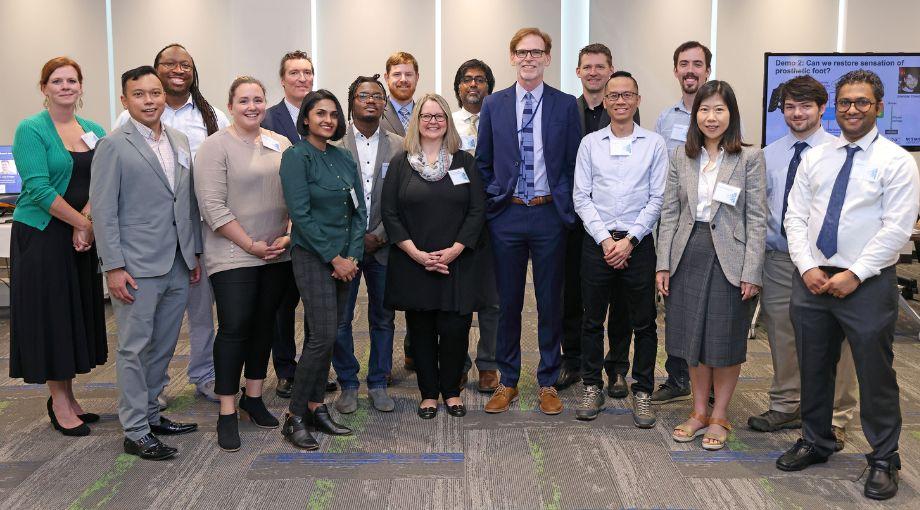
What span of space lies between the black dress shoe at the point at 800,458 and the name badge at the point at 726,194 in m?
0.92

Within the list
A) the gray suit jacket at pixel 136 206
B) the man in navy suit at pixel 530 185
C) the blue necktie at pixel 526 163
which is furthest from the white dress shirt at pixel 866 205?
the gray suit jacket at pixel 136 206

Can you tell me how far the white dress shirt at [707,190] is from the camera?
9.66ft

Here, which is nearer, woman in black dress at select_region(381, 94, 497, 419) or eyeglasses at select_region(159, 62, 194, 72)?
woman in black dress at select_region(381, 94, 497, 419)

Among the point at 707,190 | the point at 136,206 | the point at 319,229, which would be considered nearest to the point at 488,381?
the point at 319,229

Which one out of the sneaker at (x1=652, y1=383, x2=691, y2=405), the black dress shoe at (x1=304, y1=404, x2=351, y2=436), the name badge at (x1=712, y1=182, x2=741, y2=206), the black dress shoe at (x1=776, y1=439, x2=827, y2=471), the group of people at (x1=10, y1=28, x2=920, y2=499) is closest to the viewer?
the group of people at (x1=10, y1=28, x2=920, y2=499)

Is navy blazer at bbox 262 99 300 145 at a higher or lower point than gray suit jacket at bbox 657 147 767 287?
higher

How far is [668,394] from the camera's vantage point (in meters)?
3.57

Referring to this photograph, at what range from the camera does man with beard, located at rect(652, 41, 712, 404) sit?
3598mm

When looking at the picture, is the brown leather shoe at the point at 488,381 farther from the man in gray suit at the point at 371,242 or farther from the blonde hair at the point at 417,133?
the blonde hair at the point at 417,133

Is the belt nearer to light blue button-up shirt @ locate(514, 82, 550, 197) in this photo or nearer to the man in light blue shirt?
light blue button-up shirt @ locate(514, 82, 550, 197)

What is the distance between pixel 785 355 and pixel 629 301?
2.21 feet

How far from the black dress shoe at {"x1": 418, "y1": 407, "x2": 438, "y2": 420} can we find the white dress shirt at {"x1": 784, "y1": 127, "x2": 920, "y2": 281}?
1.61 metres

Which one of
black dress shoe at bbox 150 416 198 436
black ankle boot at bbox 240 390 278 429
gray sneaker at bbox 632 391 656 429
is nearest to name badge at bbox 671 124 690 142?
gray sneaker at bbox 632 391 656 429

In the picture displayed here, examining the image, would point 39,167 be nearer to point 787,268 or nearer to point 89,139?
point 89,139
